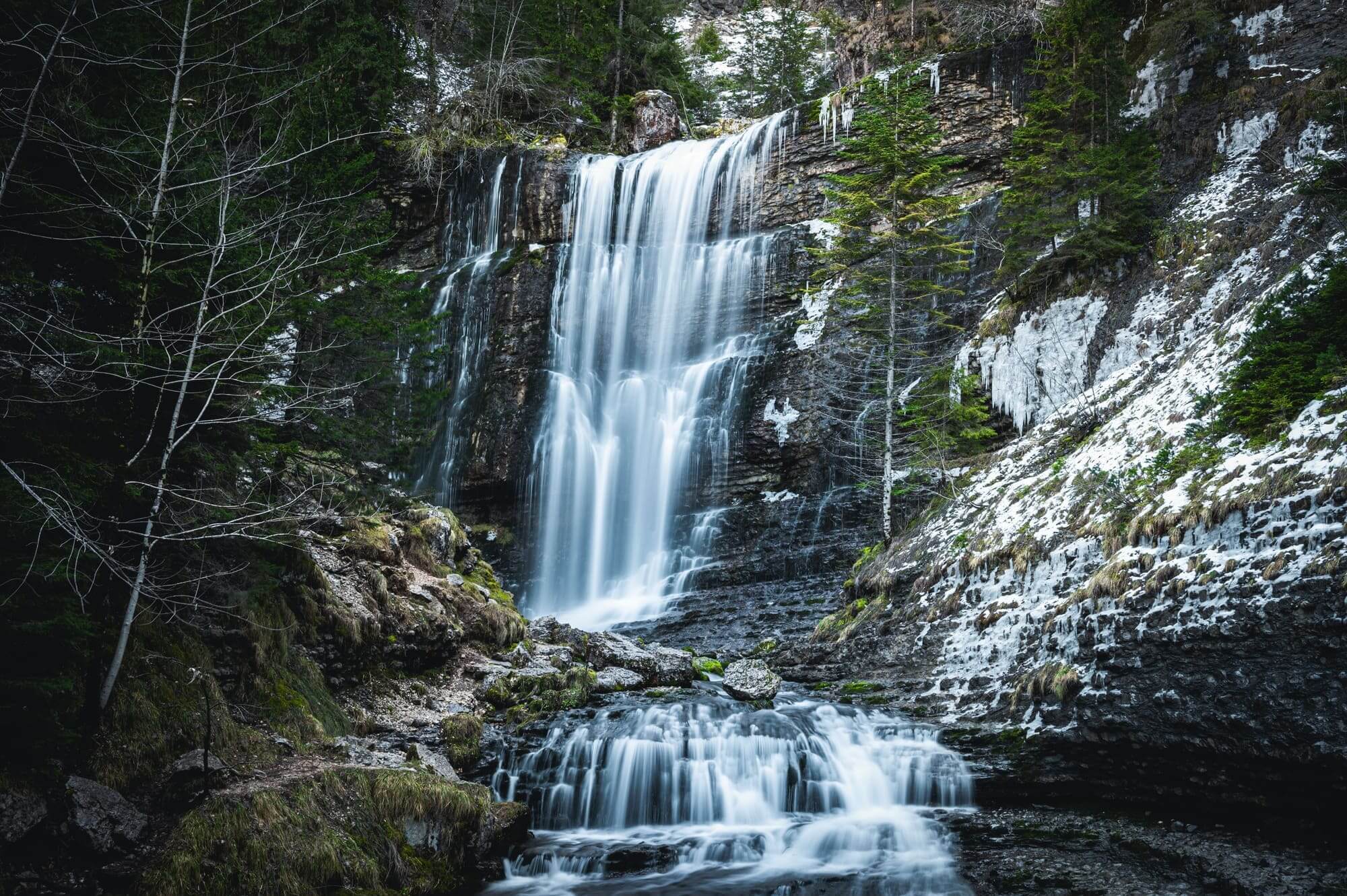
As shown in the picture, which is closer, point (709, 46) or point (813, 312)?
point (813, 312)

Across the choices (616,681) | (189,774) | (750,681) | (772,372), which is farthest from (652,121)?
(189,774)

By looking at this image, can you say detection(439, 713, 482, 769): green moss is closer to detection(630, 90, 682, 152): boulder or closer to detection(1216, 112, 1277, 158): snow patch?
detection(1216, 112, 1277, 158): snow patch

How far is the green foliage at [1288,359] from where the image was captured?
745cm

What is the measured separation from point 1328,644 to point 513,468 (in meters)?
18.9

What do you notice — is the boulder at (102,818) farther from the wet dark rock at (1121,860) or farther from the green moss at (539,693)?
the wet dark rock at (1121,860)

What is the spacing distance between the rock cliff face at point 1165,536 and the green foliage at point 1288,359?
0.24 metres

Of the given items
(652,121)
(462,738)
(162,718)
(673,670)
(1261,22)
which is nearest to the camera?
(162,718)

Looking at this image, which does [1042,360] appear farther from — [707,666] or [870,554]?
[707,666]

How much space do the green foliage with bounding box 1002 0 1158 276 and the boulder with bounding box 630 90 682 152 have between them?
1373cm

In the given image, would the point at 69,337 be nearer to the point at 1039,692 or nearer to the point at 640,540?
the point at 1039,692

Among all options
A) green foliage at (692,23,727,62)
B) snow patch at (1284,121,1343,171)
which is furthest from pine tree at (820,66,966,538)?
green foliage at (692,23,727,62)

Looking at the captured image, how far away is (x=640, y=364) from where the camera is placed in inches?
902

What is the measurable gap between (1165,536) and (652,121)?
1009 inches

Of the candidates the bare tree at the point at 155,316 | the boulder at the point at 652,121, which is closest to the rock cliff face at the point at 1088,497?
the boulder at the point at 652,121
